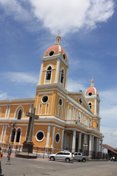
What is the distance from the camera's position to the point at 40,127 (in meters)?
37.8

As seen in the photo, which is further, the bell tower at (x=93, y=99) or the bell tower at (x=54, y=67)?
the bell tower at (x=93, y=99)

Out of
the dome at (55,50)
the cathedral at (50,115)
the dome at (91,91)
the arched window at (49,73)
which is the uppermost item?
the dome at (55,50)

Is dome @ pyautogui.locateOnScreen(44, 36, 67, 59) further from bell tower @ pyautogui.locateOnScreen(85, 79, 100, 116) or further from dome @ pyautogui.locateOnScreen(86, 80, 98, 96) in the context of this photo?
dome @ pyautogui.locateOnScreen(86, 80, 98, 96)

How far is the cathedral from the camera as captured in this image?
37250 millimetres

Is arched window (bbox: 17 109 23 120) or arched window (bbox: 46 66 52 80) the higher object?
arched window (bbox: 46 66 52 80)

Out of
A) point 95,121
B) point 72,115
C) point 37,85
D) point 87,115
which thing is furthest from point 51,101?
point 95,121

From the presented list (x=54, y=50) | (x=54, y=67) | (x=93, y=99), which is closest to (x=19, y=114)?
(x=54, y=67)

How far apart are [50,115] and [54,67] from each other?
8752mm

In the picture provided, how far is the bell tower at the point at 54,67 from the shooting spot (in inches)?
1590

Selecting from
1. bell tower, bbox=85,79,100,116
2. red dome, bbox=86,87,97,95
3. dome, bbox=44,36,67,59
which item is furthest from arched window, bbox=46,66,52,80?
red dome, bbox=86,87,97,95

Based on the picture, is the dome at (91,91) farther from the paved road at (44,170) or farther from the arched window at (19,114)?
the paved road at (44,170)

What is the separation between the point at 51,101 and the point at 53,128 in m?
4.48

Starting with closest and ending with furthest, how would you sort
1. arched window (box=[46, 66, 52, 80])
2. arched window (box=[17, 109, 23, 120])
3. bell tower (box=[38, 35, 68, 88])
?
bell tower (box=[38, 35, 68, 88]) < arched window (box=[46, 66, 52, 80]) < arched window (box=[17, 109, 23, 120])

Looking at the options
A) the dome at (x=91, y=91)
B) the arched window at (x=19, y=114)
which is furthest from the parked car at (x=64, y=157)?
the dome at (x=91, y=91)
